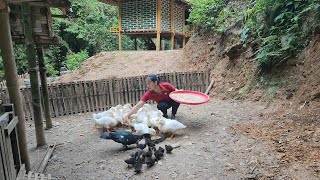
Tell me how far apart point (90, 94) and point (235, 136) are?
15.8 ft

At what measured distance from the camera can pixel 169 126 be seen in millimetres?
4938

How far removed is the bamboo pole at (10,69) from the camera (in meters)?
3.37

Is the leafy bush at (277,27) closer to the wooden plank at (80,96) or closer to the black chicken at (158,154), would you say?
the black chicken at (158,154)

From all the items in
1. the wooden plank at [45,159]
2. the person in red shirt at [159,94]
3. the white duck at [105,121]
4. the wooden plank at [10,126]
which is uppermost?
the wooden plank at [10,126]

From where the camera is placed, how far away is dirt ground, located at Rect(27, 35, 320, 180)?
359cm

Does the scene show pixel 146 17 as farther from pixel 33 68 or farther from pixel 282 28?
pixel 33 68

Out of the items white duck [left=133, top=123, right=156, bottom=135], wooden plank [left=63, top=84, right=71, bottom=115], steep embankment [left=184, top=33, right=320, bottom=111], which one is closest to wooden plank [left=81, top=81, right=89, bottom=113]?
wooden plank [left=63, top=84, right=71, bottom=115]

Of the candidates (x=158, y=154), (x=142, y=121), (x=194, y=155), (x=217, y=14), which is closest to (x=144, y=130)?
(x=142, y=121)

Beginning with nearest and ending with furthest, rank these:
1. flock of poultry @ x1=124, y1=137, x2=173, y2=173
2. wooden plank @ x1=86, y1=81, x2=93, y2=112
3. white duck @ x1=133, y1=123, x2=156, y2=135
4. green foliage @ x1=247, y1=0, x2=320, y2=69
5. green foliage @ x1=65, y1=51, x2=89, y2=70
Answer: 1. flock of poultry @ x1=124, y1=137, x2=173, y2=173
2. white duck @ x1=133, y1=123, x2=156, y2=135
3. green foliage @ x1=247, y1=0, x2=320, y2=69
4. wooden plank @ x1=86, y1=81, x2=93, y2=112
5. green foliage @ x1=65, y1=51, x2=89, y2=70

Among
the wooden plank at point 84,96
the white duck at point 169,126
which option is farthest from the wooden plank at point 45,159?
the wooden plank at point 84,96

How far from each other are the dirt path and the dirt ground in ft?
0.04

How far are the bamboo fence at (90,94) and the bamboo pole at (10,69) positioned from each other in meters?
3.92

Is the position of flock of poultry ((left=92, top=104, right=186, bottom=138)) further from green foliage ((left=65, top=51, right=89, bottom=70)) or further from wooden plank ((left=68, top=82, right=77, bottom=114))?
green foliage ((left=65, top=51, right=89, bottom=70))

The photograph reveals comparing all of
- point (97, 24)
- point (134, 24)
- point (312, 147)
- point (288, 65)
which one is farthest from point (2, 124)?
point (97, 24)
